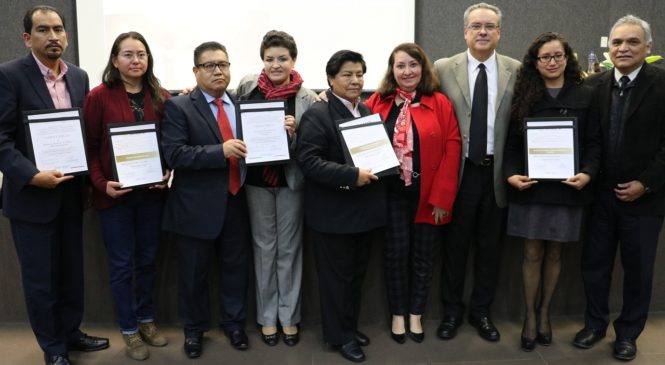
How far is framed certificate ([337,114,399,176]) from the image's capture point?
2146mm

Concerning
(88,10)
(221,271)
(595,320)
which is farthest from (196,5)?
(595,320)

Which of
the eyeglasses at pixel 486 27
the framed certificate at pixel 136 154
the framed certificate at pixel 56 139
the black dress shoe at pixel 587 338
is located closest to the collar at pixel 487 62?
the eyeglasses at pixel 486 27

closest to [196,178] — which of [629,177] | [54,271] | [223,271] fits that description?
[223,271]

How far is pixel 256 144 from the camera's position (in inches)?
86.5

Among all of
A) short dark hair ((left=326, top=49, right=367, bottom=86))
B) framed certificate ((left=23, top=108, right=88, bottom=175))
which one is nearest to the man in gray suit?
short dark hair ((left=326, top=49, right=367, bottom=86))

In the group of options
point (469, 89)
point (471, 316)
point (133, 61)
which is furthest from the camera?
point (471, 316)

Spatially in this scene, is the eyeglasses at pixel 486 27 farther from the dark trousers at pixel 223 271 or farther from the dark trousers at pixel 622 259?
the dark trousers at pixel 223 271

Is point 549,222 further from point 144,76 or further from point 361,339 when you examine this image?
point 144,76

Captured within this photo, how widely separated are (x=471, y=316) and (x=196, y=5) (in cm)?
337

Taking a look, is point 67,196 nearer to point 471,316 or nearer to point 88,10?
point 471,316

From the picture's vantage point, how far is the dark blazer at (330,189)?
218 centimetres

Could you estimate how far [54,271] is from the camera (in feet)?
7.28

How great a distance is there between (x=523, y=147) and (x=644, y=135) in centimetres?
47

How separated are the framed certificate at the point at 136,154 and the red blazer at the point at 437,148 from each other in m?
0.97
